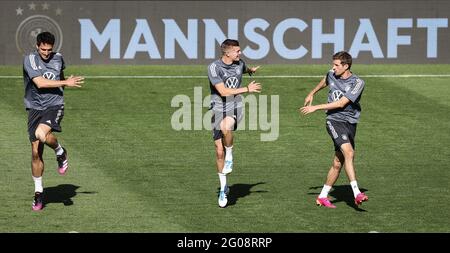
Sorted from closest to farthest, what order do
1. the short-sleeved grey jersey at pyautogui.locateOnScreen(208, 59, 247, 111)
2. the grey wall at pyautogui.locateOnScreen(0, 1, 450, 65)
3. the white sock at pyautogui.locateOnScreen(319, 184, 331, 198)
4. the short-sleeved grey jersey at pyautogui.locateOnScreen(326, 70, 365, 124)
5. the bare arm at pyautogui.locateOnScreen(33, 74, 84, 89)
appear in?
the bare arm at pyautogui.locateOnScreen(33, 74, 84, 89) < the short-sleeved grey jersey at pyautogui.locateOnScreen(326, 70, 365, 124) < the white sock at pyautogui.locateOnScreen(319, 184, 331, 198) < the short-sleeved grey jersey at pyautogui.locateOnScreen(208, 59, 247, 111) < the grey wall at pyautogui.locateOnScreen(0, 1, 450, 65)

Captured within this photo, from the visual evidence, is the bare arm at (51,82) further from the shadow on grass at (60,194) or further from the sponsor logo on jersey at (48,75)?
the shadow on grass at (60,194)

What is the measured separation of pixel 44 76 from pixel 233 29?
16242mm

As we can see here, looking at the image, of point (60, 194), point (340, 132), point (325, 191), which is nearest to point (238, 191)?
point (325, 191)

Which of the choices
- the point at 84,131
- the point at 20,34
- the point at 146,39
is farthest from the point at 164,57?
the point at 84,131

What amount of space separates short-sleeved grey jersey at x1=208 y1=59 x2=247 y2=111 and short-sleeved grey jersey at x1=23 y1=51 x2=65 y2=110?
2.15 m

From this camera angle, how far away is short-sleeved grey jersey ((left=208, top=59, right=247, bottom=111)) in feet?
55.9

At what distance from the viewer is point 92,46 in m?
32.5

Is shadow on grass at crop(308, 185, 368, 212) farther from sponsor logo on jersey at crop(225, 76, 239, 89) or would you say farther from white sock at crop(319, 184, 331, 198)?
sponsor logo on jersey at crop(225, 76, 239, 89)

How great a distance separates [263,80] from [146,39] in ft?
14.8

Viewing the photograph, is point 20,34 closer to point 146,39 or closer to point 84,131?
point 146,39

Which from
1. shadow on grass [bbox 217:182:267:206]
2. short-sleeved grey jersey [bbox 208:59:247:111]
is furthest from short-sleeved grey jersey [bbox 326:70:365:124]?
shadow on grass [bbox 217:182:267:206]

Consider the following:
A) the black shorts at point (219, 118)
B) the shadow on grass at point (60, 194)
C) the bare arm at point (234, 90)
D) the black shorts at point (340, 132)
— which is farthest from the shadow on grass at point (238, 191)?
the shadow on grass at point (60, 194)

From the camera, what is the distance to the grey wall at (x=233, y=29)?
32344 mm

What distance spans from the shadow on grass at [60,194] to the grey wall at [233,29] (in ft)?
47.0
